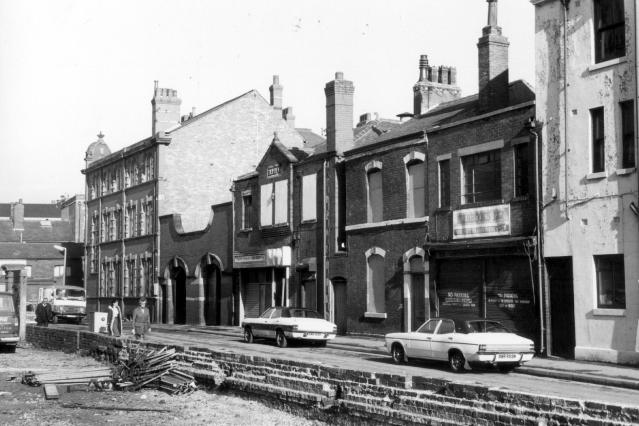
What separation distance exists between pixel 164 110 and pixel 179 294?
46.7ft

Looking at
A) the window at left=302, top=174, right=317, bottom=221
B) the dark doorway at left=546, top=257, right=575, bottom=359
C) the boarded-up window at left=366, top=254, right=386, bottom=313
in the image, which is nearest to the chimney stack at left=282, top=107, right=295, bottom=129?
the window at left=302, top=174, right=317, bottom=221

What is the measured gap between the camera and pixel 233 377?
19672 mm

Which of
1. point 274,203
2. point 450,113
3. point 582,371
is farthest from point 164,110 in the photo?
point 582,371

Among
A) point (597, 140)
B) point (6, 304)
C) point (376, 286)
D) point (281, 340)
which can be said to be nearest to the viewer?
point (597, 140)

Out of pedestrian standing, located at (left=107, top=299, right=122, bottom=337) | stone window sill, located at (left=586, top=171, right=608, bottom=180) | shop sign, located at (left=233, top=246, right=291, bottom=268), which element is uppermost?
stone window sill, located at (left=586, top=171, right=608, bottom=180)

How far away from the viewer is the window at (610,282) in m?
23.1

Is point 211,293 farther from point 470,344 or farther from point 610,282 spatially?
point 470,344

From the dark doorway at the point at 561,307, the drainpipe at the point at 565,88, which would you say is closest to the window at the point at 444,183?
the dark doorway at the point at 561,307

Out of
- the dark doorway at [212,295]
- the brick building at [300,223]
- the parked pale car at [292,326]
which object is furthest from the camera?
the dark doorway at [212,295]

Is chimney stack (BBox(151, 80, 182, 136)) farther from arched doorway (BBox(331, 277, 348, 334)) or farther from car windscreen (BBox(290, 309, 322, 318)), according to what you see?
car windscreen (BBox(290, 309, 322, 318))

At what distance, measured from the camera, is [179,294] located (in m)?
50.5

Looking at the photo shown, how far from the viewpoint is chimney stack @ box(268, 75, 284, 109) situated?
55.2m

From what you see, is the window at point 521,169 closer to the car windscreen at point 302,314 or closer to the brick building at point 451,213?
the brick building at point 451,213

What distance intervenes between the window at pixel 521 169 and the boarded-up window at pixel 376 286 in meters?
7.89
